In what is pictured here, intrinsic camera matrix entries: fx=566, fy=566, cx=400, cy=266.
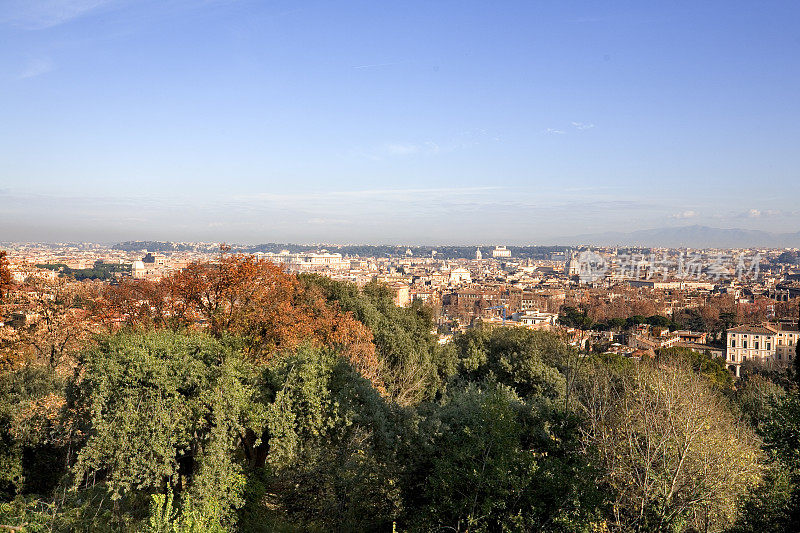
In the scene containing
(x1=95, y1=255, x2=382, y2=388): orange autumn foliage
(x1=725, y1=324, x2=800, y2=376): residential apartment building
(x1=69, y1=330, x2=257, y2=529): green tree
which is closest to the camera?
(x1=69, y1=330, x2=257, y2=529): green tree

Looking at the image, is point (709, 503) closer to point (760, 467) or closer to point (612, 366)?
point (760, 467)

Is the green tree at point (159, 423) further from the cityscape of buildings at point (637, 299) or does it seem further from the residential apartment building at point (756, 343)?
the residential apartment building at point (756, 343)

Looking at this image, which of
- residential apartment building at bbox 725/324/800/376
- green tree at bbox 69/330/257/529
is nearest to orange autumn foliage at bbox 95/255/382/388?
green tree at bbox 69/330/257/529

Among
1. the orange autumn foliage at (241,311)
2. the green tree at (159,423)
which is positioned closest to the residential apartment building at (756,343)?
the orange autumn foliage at (241,311)

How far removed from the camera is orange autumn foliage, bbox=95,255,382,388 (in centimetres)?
1366

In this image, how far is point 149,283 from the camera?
16.3m

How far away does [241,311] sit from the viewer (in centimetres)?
1371

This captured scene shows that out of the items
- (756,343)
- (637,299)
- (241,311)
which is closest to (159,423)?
(241,311)

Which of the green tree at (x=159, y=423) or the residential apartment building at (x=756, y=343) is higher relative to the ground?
the green tree at (x=159, y=423)

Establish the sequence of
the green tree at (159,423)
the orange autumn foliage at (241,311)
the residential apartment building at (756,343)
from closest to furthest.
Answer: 1. the green tree at (159,423)
2. the orange autumn foliage at (241,311)
3. the residential apartment building at (756,343)

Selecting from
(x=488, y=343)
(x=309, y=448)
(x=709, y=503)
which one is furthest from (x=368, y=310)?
(x=709, y=503)

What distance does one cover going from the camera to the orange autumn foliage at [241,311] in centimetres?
1366

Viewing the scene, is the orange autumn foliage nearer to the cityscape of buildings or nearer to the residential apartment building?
the cityscape of buildings

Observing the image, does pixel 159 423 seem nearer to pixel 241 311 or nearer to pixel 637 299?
pixel 241 311
